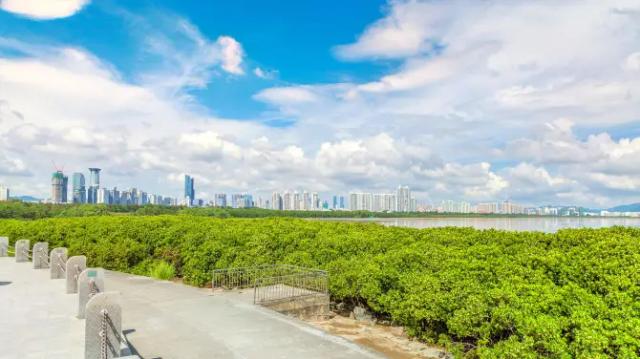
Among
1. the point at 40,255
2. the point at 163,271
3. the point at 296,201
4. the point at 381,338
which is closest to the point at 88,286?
the point at 163,271

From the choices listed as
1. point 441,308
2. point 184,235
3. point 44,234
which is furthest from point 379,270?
point 44,234

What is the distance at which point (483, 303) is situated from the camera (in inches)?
332

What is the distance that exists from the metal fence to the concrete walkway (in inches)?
33.1

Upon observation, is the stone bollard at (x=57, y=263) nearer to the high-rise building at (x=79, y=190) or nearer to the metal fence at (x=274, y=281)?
the metal fence at (x=274, y=281)

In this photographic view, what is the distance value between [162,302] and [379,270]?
20.6ft

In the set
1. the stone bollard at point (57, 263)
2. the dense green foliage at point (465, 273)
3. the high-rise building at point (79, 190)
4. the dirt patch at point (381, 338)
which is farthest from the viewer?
the high-rise building at point (79, 190)

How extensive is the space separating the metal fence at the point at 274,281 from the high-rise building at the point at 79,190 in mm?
153547

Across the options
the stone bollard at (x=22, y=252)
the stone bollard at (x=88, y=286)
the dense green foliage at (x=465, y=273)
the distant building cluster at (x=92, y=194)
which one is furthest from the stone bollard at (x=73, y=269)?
the distant building cluster at (x=92, y=194)

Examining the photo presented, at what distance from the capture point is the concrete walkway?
8047 mm

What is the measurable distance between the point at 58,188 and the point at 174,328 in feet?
486

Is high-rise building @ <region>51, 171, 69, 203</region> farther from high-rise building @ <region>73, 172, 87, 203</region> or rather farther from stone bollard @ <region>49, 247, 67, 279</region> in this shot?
stone bollard @ <region>49, 247, 67, 279</region>

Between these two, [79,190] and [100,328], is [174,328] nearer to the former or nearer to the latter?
[100,328]

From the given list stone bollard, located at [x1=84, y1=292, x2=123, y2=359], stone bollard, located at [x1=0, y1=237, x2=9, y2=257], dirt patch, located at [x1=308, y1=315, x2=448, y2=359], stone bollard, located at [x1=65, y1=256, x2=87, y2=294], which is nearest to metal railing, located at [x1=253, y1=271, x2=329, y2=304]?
dirt patch, located at [x1=308, y1=315, x2=448, y2=359]

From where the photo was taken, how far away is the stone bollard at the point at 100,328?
7.16 m
